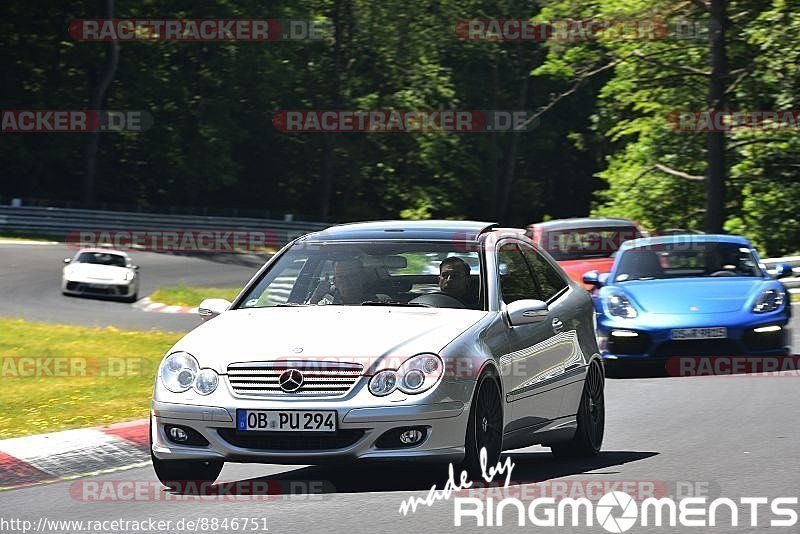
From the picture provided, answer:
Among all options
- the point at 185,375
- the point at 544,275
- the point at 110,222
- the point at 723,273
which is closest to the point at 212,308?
the point at 185,375

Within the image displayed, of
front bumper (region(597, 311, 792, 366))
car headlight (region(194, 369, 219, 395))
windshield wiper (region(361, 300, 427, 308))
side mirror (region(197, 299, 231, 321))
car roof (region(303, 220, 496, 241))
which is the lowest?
front bumper (region(597, 311, 792, 366))

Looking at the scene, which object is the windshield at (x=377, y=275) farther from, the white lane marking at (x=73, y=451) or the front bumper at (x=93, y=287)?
the front bumper at (x=93, y=287)

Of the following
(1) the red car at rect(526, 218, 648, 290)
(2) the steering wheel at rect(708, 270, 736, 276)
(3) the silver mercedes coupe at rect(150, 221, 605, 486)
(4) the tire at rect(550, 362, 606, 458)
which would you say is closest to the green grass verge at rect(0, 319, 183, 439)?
(3) the silver mercedes coupe at rect(150, 221, 605, 486)

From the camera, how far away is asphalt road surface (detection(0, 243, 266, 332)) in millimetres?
26156

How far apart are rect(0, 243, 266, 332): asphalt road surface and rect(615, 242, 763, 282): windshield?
337 inches

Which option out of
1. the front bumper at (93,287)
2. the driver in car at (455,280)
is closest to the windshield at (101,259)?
the front bumper at (93,287)

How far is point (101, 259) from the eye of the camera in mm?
32625

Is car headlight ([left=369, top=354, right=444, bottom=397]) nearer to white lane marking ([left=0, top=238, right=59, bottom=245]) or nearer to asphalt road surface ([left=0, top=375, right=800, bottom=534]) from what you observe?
asphalt road surface ([left=0, top=375, right=800, bottom=534])

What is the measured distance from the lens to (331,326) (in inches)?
319

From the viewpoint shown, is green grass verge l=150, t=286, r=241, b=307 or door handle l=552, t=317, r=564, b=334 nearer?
door handle l=552, t=317, r=564, b=334

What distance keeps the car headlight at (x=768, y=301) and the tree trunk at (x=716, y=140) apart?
738 inches

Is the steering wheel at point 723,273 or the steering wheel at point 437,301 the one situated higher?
the steering wheel at point 437,301

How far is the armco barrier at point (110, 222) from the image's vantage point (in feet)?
158

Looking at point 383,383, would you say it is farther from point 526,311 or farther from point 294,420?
point 526,311
